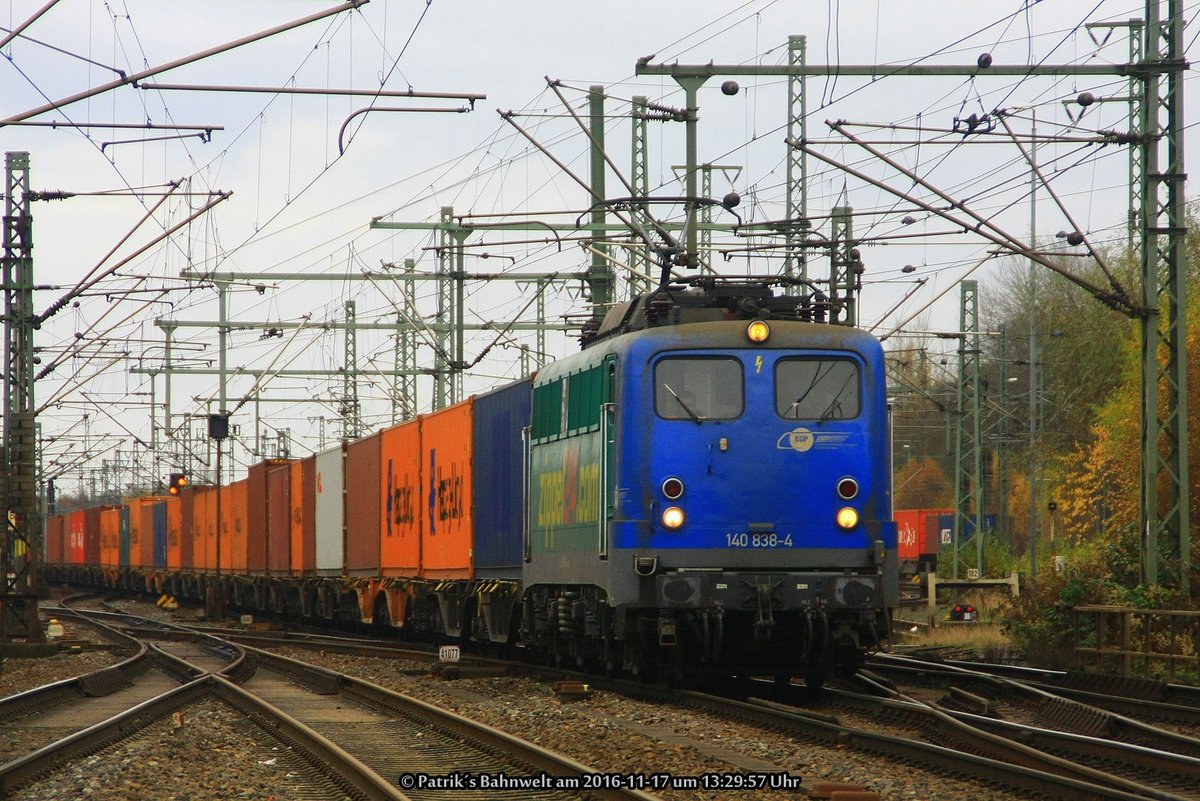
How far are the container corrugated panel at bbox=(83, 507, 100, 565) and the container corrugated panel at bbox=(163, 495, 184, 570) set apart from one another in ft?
53.7

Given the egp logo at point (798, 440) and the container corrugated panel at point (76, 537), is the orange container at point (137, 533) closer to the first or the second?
the container corrugated panel at point (76, 537)

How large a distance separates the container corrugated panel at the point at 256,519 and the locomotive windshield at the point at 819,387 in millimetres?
24907

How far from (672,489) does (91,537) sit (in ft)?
194

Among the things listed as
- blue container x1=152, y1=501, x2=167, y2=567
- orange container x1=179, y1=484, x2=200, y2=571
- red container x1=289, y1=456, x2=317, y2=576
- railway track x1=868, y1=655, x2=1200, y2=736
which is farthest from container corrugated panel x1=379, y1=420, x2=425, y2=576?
blue container x1=152, y1=501, x2=167, y2=567

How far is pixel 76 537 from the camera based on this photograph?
74.3m

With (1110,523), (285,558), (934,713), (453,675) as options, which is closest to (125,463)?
(285,558)

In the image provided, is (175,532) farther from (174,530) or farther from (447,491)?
(447,491)

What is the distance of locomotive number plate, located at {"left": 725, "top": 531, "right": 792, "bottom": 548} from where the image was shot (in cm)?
1492

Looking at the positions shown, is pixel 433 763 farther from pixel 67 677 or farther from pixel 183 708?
pixel 67 677

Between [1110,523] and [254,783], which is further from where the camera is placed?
[1110,523]

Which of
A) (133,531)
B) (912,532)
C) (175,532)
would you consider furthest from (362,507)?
(912,532)

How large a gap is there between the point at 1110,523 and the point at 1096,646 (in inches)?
545

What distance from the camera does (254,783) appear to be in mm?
11031

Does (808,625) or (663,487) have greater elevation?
(663,487)
